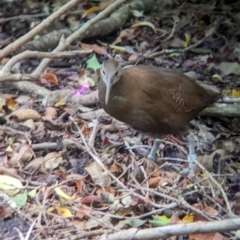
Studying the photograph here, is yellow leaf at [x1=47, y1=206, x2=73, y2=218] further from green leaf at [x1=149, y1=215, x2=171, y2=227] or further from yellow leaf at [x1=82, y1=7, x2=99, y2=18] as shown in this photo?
yellow leaf at [x1=82, y1=7, x2=99, y2=18]

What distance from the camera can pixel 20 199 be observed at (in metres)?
4.70

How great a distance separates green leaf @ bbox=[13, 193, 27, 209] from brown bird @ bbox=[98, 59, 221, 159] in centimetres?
85

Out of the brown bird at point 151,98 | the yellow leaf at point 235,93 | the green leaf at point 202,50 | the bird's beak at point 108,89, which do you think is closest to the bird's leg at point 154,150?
the brown bird at point 151,98

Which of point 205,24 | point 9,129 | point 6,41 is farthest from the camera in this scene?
point 205,24

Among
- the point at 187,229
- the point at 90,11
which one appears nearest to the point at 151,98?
the point at 187,229

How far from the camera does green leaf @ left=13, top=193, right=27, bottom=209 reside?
15.2 feet

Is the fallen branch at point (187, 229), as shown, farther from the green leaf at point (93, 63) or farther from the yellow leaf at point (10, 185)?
the green leaf at point (93, 63)

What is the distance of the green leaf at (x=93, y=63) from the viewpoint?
6584 millimetres

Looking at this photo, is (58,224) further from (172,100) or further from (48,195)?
(172,100)

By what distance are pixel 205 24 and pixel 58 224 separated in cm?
383

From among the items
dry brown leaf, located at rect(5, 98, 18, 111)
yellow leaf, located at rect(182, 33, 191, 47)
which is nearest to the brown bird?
dry brown leaf, located at rect(5, 98, 18, 111)

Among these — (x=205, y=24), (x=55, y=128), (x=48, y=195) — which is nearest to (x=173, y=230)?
(x=48, y=195)

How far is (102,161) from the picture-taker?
5.16 meters

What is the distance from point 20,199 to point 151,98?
3.87ft
